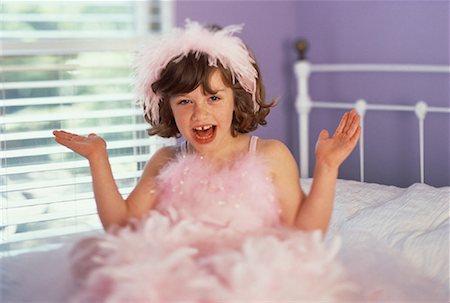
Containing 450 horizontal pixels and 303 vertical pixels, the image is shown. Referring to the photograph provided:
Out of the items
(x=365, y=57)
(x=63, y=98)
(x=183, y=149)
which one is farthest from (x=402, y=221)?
(x=63, y=98)

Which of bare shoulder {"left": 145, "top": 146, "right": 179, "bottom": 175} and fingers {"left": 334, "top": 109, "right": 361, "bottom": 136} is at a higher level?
fingers {"left": 334, "top": 109, "right": 361, "bottom": 136}

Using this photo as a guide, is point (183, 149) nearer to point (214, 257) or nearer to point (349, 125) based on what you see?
point (349, 125)

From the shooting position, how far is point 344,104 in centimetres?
286

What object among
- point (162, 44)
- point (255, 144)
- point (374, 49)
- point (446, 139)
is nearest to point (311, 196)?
point (255, 144)

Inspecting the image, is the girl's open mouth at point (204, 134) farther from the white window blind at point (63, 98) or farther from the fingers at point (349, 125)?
the white window blind at point (63, 98)

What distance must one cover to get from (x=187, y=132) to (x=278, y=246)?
39cm

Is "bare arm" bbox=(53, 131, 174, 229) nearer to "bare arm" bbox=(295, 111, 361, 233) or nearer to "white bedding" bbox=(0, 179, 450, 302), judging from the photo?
"white bedding" bbox=(0, 179, 450, 302)

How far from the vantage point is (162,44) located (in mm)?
1625

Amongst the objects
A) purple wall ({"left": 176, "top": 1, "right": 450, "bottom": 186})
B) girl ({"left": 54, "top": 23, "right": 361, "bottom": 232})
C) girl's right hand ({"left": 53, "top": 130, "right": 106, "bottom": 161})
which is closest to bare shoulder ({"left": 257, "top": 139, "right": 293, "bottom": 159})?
girl ({"left": 54, "top": 23, "right": 361, "bottom": 232})

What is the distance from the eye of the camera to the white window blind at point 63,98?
9.01ft

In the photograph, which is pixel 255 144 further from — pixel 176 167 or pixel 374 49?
pixel 374 49

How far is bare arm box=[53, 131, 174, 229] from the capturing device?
1.55 meters

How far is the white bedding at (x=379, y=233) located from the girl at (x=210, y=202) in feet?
0.31

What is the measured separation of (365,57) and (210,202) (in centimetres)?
150
